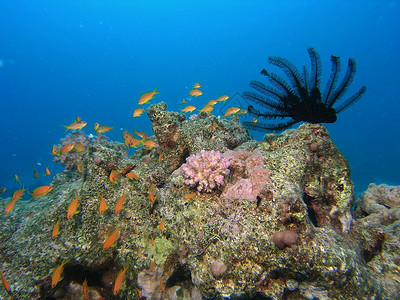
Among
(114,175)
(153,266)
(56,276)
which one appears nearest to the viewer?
(56,276)

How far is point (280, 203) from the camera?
2877 millimetres

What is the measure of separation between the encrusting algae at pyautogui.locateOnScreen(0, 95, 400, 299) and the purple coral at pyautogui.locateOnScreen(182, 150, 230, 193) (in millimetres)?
25

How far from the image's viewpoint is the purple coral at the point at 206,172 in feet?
11.4

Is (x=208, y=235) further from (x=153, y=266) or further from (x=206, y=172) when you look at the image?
(x=153, y=266)

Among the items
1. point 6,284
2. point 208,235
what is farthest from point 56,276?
point 208,235

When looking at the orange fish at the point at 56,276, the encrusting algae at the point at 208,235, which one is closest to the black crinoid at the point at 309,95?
the encrusting algae at the point at 208,235

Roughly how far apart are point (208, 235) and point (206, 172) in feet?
3.43

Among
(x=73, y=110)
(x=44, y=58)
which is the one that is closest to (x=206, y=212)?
(x=73, y=110)

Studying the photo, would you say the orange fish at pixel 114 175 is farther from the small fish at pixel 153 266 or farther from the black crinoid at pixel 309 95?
the black crinoid at pixel 309 95

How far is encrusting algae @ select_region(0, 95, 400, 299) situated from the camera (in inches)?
104

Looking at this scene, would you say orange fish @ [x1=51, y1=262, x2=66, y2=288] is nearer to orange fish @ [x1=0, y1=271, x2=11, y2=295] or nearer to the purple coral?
orange fish @ [x1=0, y1=271, x2=11, y2=295]

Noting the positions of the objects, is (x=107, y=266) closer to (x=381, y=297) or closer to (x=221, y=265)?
(x=221, y=265)

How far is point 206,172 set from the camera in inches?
138

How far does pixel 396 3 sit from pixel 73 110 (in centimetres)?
20701
